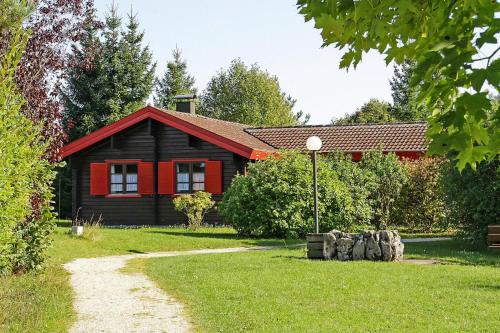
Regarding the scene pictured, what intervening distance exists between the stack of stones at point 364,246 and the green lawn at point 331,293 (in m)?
0.78

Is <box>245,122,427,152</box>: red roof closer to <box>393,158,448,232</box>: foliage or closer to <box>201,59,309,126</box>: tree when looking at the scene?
<box>393,158,448,232</box>: foliage

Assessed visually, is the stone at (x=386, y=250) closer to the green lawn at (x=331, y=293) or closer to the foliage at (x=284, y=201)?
the green lawn at (x=331, y=293)

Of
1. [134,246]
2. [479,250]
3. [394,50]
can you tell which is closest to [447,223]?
[479,250]

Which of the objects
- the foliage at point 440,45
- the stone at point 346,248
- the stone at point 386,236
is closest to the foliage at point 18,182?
the foliage at point 440,45

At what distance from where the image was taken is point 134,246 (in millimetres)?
17969

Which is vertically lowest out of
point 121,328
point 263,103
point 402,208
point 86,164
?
point 121,328

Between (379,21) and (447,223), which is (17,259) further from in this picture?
(447,223)

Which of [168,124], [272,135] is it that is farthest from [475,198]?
[272,135]

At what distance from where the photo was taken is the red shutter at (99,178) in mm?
27719

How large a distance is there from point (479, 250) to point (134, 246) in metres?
8.49

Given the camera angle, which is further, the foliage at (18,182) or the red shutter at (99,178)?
the red shutter at (99,178)

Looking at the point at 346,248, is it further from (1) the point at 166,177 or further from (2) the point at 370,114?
(2) the point at 370,114

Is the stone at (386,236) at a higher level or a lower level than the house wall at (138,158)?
lower

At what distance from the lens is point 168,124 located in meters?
27.0
